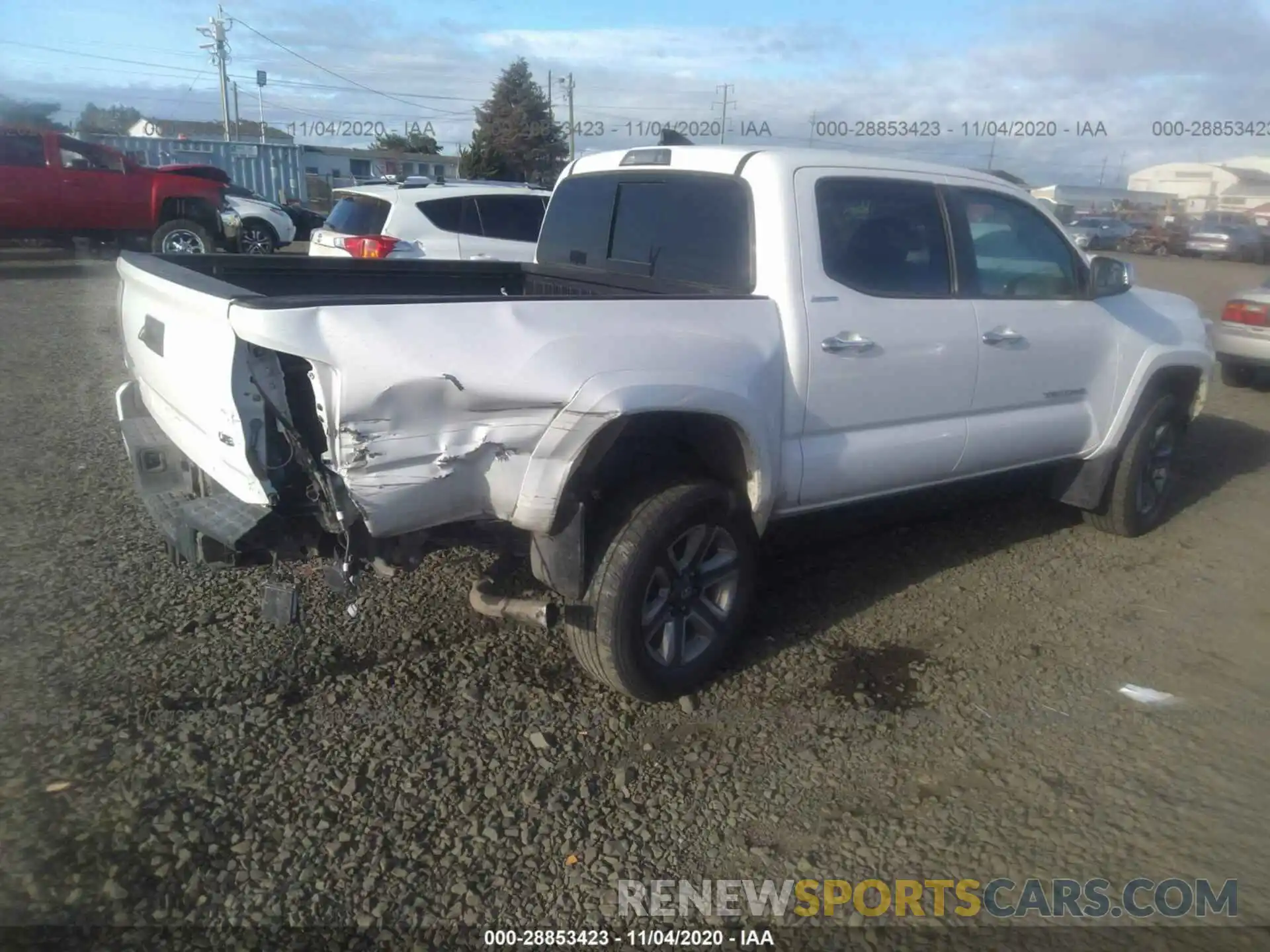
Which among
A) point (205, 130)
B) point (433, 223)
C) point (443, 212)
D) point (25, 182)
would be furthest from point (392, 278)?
point (205, 130)

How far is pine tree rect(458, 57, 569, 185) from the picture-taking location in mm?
49406

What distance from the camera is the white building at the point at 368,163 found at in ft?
161

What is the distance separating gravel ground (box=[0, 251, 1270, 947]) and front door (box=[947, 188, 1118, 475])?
0.38 metres

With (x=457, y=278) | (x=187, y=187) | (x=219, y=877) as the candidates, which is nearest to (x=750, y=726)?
(x=219, y=877)

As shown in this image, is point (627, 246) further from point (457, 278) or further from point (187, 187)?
point (187, 187)

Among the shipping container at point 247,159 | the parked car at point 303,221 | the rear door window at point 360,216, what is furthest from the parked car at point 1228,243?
the rear door window at point 360,216

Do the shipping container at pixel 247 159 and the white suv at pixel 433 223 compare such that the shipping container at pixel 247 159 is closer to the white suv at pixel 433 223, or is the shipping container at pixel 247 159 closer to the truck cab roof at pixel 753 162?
the white suv at pixel 433 223

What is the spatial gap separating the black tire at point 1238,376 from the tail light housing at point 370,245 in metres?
8.36

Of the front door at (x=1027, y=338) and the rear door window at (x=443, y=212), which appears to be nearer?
the front door at (x=1027, y=338)

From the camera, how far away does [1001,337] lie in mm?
4496

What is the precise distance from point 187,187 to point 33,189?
2214mm

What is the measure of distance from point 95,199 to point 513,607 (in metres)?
15.6

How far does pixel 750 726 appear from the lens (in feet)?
11.8

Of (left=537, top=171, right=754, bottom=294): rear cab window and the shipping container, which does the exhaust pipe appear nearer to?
(left=537, top=171, right=754, bottom=294): rear cab window
